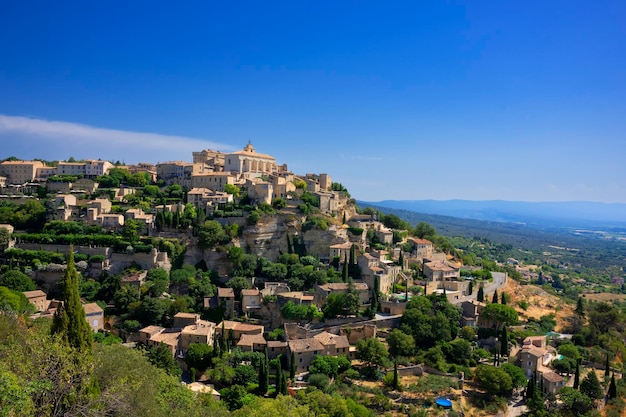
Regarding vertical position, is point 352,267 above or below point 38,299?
above

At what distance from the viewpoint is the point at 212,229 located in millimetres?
48406

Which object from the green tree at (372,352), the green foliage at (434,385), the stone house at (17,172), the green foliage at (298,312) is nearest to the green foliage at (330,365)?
the green tree at (372,352)

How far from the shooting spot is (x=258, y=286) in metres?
45.8

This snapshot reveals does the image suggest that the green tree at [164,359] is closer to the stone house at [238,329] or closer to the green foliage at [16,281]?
the stone house at [238,329]

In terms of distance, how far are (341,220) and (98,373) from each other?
3985cm

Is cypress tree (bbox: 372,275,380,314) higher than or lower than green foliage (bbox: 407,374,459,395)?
higher

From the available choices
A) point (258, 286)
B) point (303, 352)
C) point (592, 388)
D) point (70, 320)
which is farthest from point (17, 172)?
point (592, 388)

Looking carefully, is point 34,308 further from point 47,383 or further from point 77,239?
point 47,383

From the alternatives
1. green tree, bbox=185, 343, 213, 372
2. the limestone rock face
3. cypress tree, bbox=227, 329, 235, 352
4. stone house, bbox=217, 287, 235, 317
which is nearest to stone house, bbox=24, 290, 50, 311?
green tree, bbox=185, 343, 213, 372

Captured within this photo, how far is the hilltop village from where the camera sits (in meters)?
35.2

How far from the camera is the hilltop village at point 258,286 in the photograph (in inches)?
1384

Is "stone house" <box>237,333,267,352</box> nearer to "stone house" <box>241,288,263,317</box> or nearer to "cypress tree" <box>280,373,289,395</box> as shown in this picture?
"stone house" <box>241,288,263,317</box>

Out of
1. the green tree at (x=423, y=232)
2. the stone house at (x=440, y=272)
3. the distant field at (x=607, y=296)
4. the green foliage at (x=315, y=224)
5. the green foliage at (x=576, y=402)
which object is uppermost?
the green foliage at (x=315, y=224)

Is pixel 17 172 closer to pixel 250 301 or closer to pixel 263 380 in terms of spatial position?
pixel 250 301
